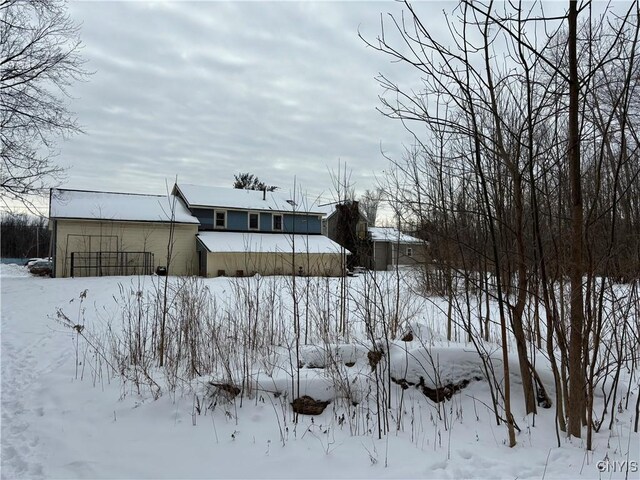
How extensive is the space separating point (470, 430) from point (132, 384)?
11.5 ft

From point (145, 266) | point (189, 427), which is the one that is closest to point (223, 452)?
point (189, 427)

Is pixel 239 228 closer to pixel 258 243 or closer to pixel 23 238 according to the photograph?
pixel 258 243

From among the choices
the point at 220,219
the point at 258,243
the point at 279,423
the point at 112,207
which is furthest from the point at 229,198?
the point at 279,423

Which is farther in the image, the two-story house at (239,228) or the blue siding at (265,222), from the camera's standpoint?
the blue siding at (265,222)

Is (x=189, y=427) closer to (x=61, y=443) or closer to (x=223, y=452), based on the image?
(x=223, y=452)

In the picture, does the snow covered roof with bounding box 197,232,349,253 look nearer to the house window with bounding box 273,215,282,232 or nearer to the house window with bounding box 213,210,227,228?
the house window with bounding box 273,215,282,232

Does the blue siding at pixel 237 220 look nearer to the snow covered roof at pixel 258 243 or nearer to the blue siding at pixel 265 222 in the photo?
the snow covered roof at pixel 258 243

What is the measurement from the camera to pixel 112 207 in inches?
897

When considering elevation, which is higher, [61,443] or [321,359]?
[321,359]

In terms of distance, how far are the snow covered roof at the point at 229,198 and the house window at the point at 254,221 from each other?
0.59 m

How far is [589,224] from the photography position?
9.25ft

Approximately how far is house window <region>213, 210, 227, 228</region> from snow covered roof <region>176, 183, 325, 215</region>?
0.53 m

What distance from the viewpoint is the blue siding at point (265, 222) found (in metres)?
26.6

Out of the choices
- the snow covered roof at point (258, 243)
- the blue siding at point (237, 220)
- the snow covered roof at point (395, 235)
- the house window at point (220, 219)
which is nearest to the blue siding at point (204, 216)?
the house window at point (220, 219)
